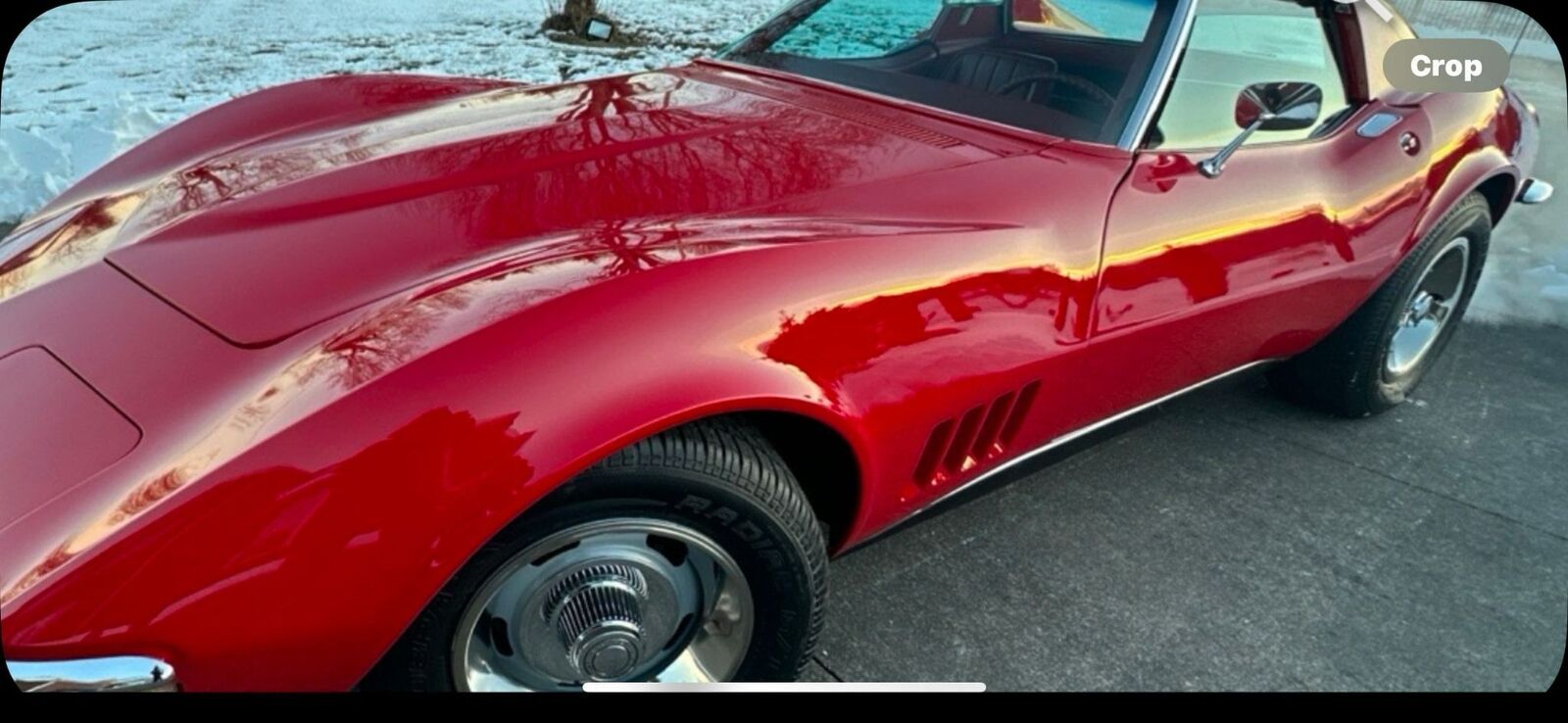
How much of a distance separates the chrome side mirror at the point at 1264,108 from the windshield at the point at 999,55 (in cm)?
21

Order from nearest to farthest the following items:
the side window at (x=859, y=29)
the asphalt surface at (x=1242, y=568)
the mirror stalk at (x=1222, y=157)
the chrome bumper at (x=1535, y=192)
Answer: the asphalt surface at (x=1242, y=568)
the mirror stalk at (x=1222, y=157)
the side window at (x=859, y=29)
the chrome bumper at (x=1535, y=192)

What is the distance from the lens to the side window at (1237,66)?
2016 mm

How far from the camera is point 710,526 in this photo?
1.38 meters

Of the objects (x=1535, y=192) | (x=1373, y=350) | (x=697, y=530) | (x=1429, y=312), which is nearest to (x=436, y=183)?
(x=697, y=530)

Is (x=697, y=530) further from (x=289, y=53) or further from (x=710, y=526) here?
(x=289, y=53)

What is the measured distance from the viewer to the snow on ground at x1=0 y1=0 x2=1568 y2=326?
2414mm

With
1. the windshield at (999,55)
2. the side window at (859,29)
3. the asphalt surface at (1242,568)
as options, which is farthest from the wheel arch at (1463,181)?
the side window at (859,29)

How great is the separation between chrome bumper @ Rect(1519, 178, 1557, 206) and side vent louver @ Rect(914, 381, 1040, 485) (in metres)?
2.02

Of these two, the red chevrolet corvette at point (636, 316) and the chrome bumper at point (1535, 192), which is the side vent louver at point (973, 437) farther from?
the chrome bumper at point (1535, 192)

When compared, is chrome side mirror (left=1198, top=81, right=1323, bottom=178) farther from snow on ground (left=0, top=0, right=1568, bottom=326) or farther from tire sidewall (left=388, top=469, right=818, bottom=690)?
tire sidewall (left=388, top=469, right=818, bottom=690)

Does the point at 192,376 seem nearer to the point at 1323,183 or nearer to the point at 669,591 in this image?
the point at 669,591
